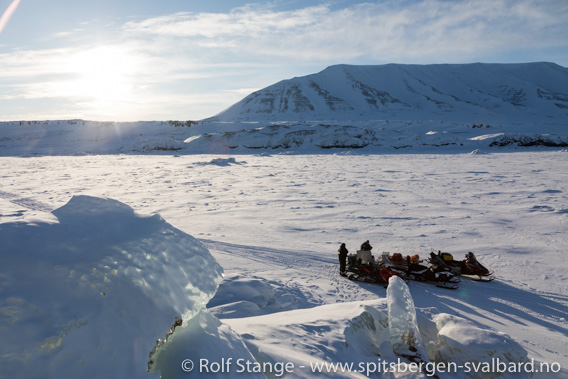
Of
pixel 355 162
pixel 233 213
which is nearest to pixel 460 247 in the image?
pixel 233 213

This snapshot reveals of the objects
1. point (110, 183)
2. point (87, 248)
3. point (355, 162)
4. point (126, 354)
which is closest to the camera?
point (126, 354)

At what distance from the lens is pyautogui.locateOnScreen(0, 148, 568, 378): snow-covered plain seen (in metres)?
3.82

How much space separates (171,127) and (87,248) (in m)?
47.3

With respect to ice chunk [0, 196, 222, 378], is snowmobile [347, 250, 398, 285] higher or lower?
lower

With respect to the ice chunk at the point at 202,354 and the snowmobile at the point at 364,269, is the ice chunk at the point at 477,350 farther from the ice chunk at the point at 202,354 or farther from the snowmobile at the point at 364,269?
the snowmobile at the point at 364,269

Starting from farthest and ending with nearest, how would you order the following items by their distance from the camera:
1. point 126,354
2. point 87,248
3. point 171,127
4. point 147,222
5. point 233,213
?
point 171,127 < point 233,213 < point 147,222 < point 87,248 < point 126,354

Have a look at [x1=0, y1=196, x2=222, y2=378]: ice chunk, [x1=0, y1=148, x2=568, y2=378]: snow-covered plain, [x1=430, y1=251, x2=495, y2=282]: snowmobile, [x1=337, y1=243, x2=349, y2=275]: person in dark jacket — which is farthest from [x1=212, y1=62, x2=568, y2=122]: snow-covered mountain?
[x1=0, y1=196, x2=222, y2=378]: ice chunk

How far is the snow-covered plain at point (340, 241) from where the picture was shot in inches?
150

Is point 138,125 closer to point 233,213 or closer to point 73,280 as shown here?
point 233,213

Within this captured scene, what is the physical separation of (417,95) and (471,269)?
271 ft

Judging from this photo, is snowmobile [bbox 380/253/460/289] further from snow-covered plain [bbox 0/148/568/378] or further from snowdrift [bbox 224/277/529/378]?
snowdrift [bbox 224/277/529/378]

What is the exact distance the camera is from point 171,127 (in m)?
47.4

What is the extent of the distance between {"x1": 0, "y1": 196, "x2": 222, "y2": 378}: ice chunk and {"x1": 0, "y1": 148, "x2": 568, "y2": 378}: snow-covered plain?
30 millimetres

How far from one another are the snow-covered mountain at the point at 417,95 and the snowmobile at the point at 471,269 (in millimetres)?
60440
